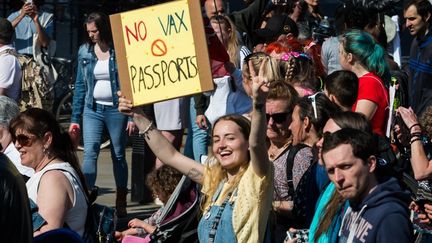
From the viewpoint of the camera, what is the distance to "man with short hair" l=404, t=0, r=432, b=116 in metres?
11.0

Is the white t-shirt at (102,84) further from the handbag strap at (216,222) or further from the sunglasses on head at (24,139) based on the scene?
the handbag strap at (216,222)

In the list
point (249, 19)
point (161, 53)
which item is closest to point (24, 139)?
point (161, 53)

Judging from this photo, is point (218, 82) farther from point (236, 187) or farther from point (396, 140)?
point (236, 187)

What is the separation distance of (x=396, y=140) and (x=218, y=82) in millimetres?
1960

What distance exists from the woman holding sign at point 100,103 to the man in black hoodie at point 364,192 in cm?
584

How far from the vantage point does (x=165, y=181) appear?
728 cm

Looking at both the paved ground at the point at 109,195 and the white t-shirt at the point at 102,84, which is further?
the paved ground at the point at 109,195

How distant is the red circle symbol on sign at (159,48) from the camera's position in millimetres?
6848

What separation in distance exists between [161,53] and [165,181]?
33.7 inches

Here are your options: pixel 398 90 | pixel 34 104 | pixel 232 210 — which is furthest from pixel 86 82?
pixel 232 210

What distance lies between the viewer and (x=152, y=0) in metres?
19.4

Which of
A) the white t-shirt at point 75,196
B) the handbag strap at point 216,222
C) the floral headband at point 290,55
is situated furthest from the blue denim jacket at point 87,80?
the handbag strap at point 216,222

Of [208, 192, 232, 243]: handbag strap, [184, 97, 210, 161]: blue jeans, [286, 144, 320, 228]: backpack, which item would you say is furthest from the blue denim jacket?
[208, 192, 232, 243]: handbag strap

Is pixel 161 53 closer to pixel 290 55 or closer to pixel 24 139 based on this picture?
pixel 24 139
